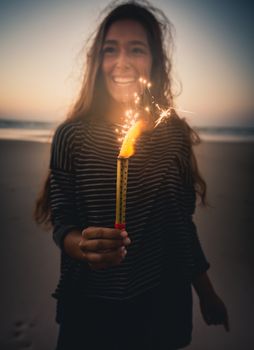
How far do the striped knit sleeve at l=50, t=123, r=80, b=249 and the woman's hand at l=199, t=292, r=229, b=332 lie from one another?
1077 millimetres

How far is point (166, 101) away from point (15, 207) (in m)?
5.34

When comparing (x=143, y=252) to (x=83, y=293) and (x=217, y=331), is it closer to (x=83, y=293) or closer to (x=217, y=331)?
(x=83, y=293)

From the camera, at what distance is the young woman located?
Answer: 1684 mm

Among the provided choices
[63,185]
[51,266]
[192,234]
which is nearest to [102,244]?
[63,185]

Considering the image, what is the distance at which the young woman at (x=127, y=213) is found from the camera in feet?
5.52

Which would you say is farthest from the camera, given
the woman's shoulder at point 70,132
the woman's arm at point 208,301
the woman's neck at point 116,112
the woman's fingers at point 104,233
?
the woman's arm at point 208,301

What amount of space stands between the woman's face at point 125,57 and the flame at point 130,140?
100 centimetres

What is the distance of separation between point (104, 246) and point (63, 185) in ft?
2.00

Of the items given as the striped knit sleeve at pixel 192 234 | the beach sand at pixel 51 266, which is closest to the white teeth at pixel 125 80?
the striped knit sleeve at pixel 192 234

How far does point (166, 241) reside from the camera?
188 centimetres

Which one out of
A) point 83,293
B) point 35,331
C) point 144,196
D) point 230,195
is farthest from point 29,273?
point 230,195

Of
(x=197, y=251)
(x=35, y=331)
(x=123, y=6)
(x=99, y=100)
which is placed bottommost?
(x=35, y=331)

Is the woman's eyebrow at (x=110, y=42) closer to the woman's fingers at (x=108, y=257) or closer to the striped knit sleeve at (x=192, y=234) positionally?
the striped knit sleeve at (x=192, y=234)

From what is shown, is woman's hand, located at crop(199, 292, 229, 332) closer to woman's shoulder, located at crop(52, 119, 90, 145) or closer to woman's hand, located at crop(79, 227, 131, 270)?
woman's hand, located at crop(79, 227, 131, 270)
